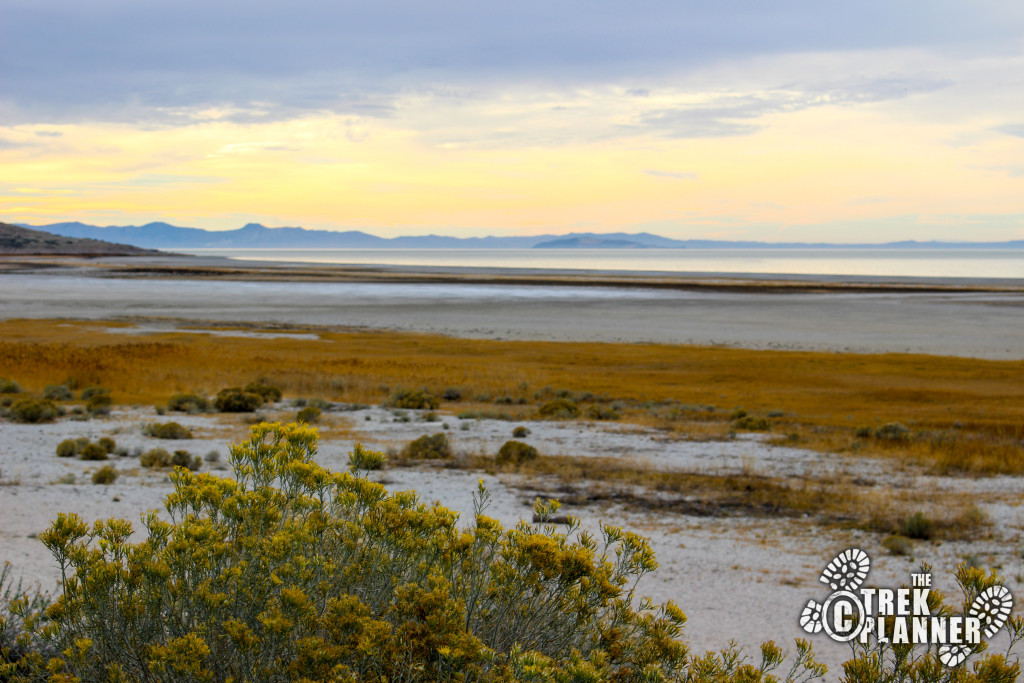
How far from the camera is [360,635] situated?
2.91 metres

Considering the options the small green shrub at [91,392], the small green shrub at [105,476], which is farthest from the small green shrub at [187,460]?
the small green shrub at [91,392]

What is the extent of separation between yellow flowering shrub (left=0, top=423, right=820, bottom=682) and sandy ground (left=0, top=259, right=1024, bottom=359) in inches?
1636

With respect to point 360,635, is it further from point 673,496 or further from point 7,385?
point 7,385

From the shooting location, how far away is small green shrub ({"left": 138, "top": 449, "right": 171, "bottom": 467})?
41.5 feet

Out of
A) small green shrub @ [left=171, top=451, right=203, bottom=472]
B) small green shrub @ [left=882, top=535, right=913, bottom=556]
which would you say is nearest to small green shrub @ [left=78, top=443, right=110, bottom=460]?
small green shrub @ [left=171, top=451, right=203, bottom=472]

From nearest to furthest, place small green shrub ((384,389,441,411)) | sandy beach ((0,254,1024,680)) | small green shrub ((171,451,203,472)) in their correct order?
sandy beach ((0,254,1024,680))
small green shrub ((171,451,203,472))
small green shrub ((384,389,441,411))

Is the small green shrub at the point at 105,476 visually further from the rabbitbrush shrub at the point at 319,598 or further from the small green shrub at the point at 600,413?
the small green shrub at the point at 600,413

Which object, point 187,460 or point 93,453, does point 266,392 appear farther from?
point 187,460

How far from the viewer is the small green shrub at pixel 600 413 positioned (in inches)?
796

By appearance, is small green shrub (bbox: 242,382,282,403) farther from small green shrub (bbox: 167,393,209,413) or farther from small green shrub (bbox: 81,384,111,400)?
small green shrub (bbox: 81,384,111,400)

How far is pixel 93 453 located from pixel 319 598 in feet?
38.4

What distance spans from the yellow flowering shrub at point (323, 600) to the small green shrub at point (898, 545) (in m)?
6.79

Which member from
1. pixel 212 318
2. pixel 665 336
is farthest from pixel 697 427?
pixel 212 318

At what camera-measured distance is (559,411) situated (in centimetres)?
2023
